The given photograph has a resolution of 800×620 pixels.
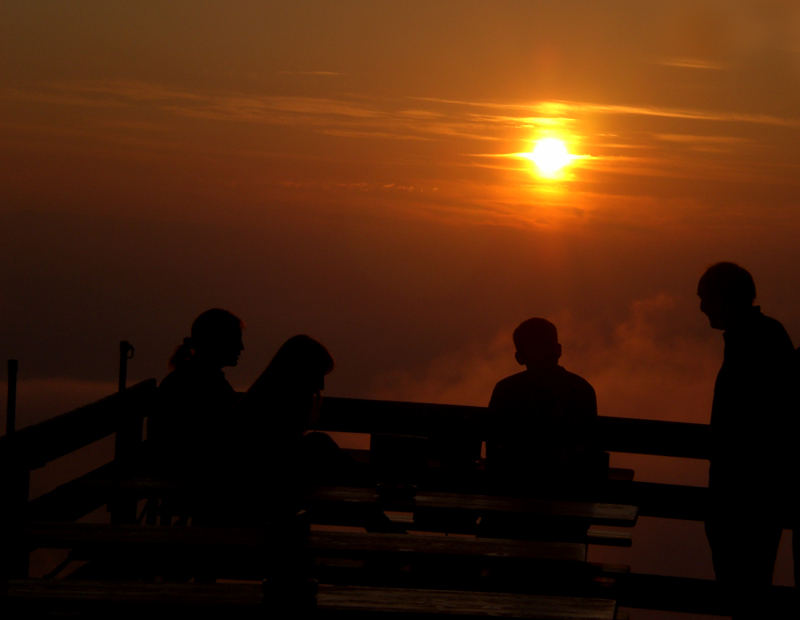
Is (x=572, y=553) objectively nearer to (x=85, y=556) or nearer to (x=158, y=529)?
(x=158, y=529)

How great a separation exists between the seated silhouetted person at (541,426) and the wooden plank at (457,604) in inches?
101

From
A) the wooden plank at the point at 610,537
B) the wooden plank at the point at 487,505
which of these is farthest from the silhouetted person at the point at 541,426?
the wooden plank at the point at 610,537

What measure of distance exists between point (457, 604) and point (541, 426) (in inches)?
117

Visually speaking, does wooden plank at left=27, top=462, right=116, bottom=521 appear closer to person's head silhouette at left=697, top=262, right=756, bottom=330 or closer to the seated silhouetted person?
the seated silhouetted person

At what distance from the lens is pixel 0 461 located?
462 centimetres

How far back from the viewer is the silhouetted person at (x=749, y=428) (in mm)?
5629

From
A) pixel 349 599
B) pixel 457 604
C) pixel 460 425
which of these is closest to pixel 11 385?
pixel 460 425

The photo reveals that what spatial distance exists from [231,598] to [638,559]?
162284 millimetres

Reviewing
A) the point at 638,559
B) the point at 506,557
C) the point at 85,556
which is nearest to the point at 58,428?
the point at 85,556

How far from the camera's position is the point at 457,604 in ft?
10.6

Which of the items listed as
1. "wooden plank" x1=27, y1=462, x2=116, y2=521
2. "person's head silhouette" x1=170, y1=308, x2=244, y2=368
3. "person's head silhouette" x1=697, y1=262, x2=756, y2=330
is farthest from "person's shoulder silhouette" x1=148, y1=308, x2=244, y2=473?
"person's head silhouette" x1=697, y1=262, x2=756, y2=330

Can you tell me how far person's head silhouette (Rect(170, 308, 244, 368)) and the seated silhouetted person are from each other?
1233 millimetres

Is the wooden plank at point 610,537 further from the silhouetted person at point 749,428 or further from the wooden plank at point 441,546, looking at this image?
the silhouetted person at point 749,428

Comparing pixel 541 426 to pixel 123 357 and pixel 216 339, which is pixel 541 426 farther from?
pixel 123 357
